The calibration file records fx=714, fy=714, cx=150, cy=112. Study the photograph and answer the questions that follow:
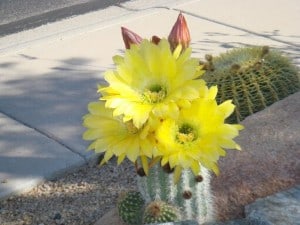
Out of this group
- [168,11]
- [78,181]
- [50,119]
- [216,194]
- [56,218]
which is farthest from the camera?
[168,11]

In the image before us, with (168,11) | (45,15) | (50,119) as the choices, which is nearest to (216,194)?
(50,119)

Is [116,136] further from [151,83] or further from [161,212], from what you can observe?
[161,212]

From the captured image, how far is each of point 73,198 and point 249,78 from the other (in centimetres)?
126

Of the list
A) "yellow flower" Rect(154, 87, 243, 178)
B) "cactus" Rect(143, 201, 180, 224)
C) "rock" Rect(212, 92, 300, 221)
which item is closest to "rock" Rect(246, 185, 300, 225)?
"rock" Rect(212, 92, 300, 221)

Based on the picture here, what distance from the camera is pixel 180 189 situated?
9.72 ft

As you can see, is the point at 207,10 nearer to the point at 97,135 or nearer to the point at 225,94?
the point at 225,94

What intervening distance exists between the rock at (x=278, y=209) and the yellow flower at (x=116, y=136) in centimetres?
74

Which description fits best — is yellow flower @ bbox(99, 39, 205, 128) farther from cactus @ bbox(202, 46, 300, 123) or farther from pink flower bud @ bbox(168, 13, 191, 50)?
cactus @ bbox(202, 46, 300, 123)

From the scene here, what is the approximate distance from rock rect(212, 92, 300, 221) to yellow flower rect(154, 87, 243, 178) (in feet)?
2.57

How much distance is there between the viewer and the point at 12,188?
14.0 feet

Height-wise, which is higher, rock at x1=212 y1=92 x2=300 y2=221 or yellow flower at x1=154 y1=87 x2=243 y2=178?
yellow flower at x1=154 y1=87 x2=243 y2=178

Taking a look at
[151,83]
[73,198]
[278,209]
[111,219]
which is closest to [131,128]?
[151,83]

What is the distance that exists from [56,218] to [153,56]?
169 centimetres

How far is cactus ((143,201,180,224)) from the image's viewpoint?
2928 millimetres
